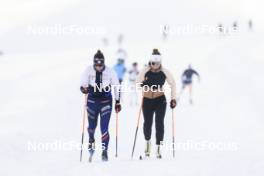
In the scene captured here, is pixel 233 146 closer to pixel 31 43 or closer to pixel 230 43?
pixel 230 43

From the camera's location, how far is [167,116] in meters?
20.5

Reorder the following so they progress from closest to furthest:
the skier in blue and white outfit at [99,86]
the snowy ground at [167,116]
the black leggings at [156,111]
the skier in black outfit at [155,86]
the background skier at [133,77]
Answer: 1. the snowy ground at [167,116]
2. the skier in blue and white outfit at [99,86]
3. the skier in black outfit at [155,86]
4. the black leggings at [156,111]
5. the background skier at [133,77]

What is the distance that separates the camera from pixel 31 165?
480 inches

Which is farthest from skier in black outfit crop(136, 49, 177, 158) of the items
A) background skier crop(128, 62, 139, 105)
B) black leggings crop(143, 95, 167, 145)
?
background skier crop(128, 62, 139, 105)

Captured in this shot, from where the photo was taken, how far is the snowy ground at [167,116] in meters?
11.1

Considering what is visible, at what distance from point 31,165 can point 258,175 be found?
456 centimetres

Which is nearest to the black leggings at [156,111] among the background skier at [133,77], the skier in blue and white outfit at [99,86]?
the skier in blue and white outfit at [99,86]

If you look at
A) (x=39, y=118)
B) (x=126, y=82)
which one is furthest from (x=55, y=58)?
(x=39, y=118)

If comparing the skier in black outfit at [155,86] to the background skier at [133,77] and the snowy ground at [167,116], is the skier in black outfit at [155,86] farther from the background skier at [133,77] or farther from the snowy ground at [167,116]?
the background skier at [133,77]

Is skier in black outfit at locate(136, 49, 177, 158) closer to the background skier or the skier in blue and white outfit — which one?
the skier in blue and white outfit

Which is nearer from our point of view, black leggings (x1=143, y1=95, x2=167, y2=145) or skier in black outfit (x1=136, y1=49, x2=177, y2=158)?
skier in black outfit (x1=136, y1=49, x2=177, y2=158)

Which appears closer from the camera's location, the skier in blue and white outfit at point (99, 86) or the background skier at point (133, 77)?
the skier in blue and white outfit at point (99, 86)

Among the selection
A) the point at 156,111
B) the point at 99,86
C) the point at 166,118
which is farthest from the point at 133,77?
the point at 99,86

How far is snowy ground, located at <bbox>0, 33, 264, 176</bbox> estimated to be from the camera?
36.3ft
